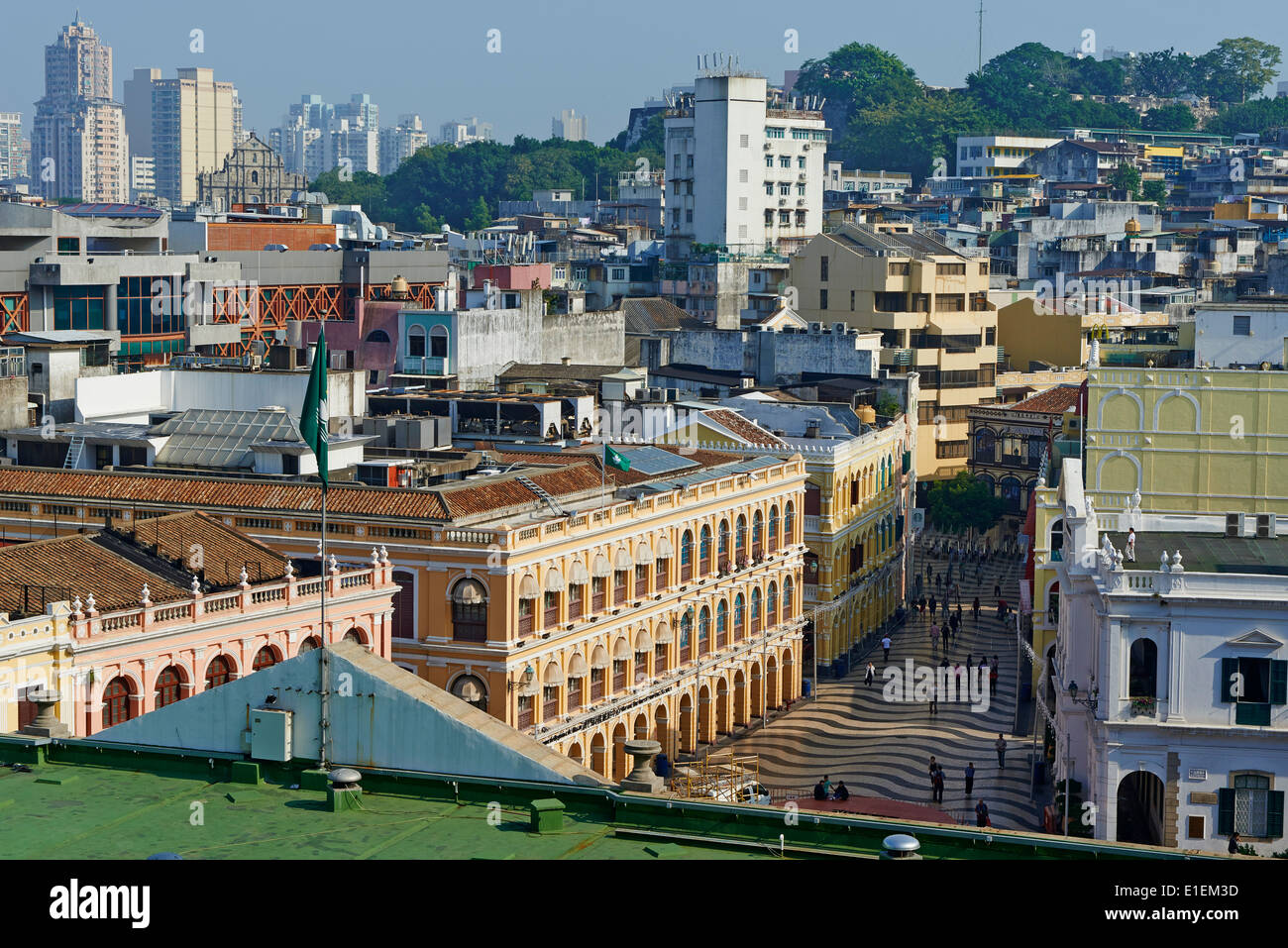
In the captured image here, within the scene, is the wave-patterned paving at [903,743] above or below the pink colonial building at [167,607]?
below

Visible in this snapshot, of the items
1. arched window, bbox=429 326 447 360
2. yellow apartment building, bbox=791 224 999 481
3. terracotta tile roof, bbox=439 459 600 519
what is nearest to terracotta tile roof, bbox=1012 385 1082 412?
yellow apartment building, bbox=791 224 999 481

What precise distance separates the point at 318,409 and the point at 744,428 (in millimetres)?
48197

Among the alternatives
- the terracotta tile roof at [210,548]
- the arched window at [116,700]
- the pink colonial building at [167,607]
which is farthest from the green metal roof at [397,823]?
the terracotta tile roof at [210,548]

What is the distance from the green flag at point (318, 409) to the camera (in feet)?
123

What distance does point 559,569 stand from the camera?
6166 cm

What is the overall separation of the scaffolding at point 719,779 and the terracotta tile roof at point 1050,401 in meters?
46.0

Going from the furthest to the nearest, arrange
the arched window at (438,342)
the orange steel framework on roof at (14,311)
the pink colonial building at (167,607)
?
the orange steel framework on roof at (14,311) → the arched window at (438,342) → the pink colonial building at (167,607)

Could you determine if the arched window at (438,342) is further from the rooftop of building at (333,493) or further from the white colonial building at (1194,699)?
the white colonial building at (1194,699)

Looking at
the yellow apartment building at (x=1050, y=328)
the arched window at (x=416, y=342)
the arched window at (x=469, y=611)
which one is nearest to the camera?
the arched window at (x=469, y=611)

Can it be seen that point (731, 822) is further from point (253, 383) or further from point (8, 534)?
point (253, 383)

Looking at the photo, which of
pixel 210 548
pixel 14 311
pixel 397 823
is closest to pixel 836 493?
pixel 210 548

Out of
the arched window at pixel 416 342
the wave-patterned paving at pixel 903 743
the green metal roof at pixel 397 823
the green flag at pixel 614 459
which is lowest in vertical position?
the wave-patterned paving at pixel 903 743

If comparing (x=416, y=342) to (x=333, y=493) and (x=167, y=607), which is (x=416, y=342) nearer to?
(x=333, y=493)

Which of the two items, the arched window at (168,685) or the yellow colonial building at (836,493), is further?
the yellow colonial building at (836,493)
